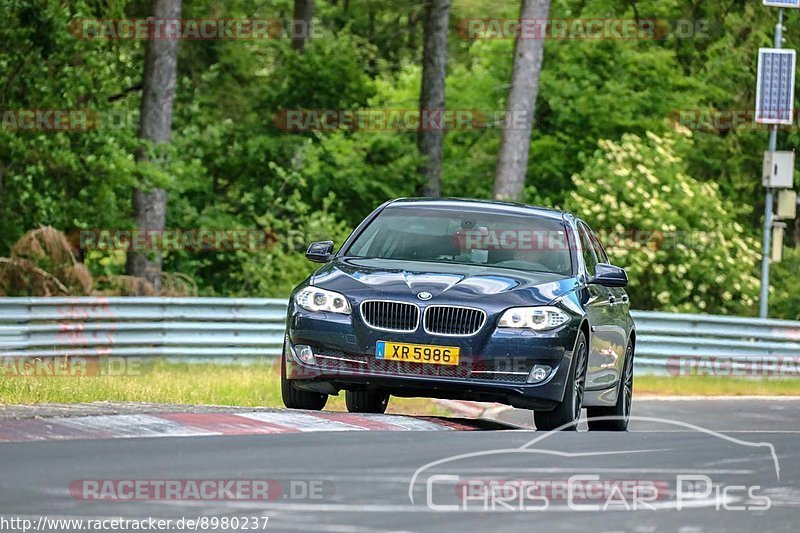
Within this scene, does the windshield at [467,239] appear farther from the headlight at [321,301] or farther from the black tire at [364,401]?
the black tire at [364,401]

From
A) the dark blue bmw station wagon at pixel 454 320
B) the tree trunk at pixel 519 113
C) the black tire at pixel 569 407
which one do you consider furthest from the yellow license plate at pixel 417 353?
the tree trunk at pixel 519 113

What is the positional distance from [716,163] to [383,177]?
33.9 ft

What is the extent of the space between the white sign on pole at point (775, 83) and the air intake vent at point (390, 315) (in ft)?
61.0

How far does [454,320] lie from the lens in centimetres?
1274

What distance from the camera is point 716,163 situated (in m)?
45.0

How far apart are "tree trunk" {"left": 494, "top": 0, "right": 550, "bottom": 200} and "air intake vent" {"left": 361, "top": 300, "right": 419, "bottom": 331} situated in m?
21.2

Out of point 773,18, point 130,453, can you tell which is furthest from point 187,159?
point 130,453

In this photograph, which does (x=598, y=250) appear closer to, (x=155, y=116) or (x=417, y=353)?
(x=417, y=353)

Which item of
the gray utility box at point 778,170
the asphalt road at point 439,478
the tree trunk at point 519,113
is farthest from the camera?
the tree trunk at point 519,113

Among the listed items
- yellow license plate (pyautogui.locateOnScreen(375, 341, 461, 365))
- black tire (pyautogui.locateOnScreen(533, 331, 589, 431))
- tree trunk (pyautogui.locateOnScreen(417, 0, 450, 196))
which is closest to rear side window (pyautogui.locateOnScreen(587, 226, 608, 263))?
black tire (pyautogui.locateOnScreen(533, 331, 589, 431))

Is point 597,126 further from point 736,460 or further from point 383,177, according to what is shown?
point 736,460

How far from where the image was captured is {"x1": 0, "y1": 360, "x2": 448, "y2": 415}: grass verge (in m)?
15.0

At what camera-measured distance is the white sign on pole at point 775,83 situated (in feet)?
99.8

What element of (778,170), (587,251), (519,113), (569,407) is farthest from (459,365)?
(519,113)
